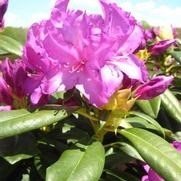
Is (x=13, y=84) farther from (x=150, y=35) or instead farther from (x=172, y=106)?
(x=150, y=35)

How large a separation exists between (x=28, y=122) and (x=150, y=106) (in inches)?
23.2

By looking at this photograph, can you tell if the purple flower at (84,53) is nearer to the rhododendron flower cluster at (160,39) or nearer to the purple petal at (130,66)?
the purple petal at (130,66)

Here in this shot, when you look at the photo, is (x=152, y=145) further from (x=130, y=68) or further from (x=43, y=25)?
(x=43, y=25)

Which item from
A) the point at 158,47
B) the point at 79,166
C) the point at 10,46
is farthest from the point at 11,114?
the point at 158,47

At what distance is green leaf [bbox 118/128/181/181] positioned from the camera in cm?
110

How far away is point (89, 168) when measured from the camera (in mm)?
1086

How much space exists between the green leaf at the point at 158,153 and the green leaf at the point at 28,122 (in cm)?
19

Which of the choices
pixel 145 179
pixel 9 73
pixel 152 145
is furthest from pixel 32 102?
pixel 145 179

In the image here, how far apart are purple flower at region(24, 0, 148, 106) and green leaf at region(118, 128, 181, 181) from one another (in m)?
0.14

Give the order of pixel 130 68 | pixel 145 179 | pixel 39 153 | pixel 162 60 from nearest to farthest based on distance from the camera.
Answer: pixel 130 68 → pixel 39 153 → pixel 145 179 → pixel 162 60

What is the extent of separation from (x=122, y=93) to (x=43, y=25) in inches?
9.6

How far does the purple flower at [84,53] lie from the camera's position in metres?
1.14

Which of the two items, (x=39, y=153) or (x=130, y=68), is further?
(x=39, y=153)

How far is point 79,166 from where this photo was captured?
109cm
